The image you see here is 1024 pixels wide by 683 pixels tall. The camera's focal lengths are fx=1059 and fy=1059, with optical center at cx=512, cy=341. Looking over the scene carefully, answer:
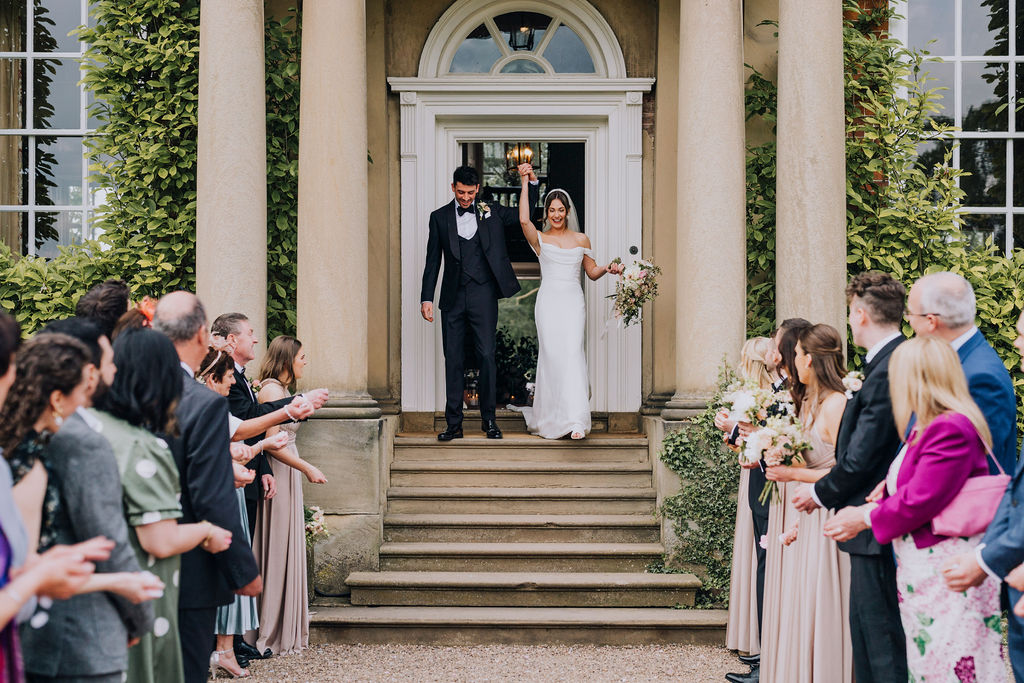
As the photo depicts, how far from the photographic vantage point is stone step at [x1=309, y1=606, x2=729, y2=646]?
683cm

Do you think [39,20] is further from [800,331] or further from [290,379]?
[800,331]

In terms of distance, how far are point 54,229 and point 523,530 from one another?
4989 millimetres

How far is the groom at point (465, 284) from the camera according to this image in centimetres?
855

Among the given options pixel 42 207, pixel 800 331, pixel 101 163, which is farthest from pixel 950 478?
pixel 42 207

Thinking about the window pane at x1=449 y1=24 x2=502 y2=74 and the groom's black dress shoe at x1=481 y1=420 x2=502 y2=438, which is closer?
the groom's black dress shoe at x1=481 y1=420 x2=502 y2=438

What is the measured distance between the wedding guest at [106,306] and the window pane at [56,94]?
5545mm

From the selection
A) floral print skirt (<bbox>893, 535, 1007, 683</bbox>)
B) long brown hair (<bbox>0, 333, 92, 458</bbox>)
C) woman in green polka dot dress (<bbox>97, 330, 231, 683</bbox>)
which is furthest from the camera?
floral print skirt (<bbox>893, 535, 1007, 683</bbox>)

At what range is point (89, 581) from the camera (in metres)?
2.81

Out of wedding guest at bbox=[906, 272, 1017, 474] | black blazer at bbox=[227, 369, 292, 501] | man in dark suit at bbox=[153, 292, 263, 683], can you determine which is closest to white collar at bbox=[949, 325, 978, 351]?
wedding guest at bbox=[906, 272, 1017, 474]

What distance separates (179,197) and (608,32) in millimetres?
3933

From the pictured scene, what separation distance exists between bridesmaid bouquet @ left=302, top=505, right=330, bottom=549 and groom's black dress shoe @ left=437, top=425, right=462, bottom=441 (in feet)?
4.54

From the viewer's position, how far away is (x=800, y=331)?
5016 mm

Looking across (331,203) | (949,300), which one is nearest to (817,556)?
(949,300)

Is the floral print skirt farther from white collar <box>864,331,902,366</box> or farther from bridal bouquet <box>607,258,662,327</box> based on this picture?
bridal bouquet <box>607,258,662,327</box>
